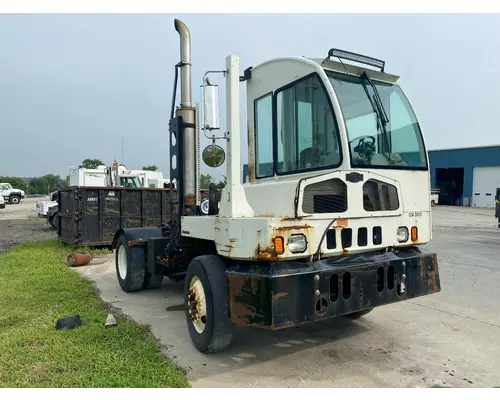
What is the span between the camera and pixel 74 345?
3953mm

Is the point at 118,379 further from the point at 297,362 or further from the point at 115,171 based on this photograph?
the point at 115,171

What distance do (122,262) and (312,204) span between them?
13.7ft

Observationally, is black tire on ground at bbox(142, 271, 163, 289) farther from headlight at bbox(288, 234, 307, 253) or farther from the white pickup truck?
the white pickup truck

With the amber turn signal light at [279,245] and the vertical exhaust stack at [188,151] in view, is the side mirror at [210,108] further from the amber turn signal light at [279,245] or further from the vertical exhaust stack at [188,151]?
the vertical exhaust stack at [188,151]

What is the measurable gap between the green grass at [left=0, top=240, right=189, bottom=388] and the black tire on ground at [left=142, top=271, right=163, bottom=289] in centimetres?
77

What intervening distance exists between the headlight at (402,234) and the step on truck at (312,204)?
27 millimetres

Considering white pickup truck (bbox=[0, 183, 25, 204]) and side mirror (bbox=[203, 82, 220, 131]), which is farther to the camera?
white pickup truck (bbox=[0, 183, 25, 204])

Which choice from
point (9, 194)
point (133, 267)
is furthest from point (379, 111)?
point (9, 194)

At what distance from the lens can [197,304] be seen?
394cm

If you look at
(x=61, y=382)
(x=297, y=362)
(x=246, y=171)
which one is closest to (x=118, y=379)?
(x=61, y=382)

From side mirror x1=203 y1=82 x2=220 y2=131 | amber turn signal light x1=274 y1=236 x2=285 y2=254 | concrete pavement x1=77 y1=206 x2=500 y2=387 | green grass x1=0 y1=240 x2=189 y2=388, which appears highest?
side mirror x1=203 y1=82 x2=220 y2=131

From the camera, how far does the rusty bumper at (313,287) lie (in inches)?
124

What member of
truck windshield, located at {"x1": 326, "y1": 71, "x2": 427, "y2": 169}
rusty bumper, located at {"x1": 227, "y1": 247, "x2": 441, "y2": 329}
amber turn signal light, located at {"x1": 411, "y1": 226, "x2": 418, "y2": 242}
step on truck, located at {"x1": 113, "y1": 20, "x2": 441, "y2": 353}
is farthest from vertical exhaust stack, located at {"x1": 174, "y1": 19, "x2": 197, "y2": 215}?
amber turn signal light, located at {"x1": 411, "y1": 226, "x2": 418, "y2": 242}

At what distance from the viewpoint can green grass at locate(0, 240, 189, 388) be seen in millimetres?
3275
